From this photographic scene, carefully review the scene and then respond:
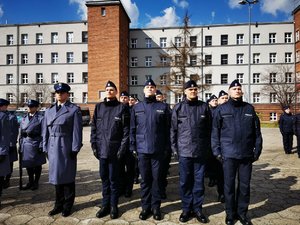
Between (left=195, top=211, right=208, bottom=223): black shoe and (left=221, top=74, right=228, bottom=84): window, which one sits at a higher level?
(left=221, top=74, right=228, bottom=84): window

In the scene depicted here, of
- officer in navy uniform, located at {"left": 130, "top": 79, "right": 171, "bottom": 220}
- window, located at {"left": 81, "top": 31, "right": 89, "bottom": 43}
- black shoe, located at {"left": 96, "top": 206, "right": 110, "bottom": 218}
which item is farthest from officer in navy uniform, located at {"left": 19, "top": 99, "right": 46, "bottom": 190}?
window, located at {"left": 81, "top": 31, "right": 89, "bottom": 43}

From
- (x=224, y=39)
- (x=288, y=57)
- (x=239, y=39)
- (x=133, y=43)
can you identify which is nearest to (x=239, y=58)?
(x=239, y=39)

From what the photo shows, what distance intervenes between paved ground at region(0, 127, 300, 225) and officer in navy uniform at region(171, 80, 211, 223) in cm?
34

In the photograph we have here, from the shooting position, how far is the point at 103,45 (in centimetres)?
3753

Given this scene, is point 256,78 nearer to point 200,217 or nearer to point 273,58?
point 273,58

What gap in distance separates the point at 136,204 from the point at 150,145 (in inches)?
59.9

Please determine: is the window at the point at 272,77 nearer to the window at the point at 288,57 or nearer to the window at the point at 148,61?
the window at the point at 288,57

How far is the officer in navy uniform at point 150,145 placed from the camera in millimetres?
4473

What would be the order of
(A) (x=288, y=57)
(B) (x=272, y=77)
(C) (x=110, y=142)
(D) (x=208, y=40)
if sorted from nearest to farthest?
(C) (x=110, y=142), (B) (x=272, y=77), (A) (x=288, y=57), (D) (x=208, y=40)

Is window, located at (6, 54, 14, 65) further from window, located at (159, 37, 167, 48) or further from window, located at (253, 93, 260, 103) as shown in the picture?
window, located at (253, 93, 260, 103)

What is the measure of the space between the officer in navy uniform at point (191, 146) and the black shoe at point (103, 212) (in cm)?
135

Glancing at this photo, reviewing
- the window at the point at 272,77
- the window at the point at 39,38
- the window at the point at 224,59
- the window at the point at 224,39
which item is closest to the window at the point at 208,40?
the window at the point at 224,39

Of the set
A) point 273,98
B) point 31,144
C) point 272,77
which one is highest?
point 272,77

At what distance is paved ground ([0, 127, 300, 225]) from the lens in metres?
4.35
